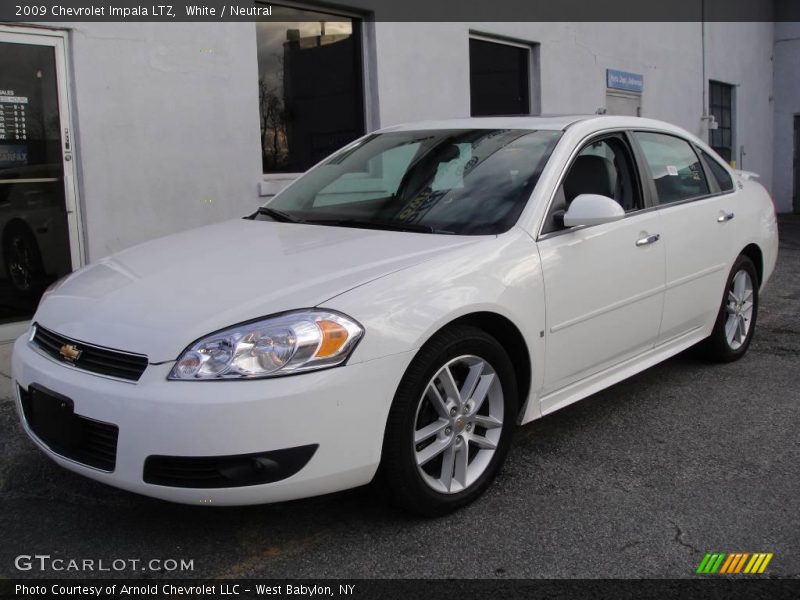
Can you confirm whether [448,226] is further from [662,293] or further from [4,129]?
[4,129]

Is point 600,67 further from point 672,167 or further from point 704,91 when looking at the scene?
point 672,167

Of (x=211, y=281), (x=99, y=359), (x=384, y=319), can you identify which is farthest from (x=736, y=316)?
(x=99, y=359)

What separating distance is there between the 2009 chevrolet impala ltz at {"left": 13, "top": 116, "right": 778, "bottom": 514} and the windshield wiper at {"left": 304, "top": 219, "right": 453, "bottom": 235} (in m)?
0.02

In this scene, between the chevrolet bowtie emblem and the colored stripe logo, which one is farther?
the chevrolet bowtie emblem

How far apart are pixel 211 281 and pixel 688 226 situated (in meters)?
2.76

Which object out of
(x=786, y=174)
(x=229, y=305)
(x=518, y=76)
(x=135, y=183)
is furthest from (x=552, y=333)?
(x=786, y=174)

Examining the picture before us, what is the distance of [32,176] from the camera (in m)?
6.30

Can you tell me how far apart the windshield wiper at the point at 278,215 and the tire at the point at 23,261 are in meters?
2.74

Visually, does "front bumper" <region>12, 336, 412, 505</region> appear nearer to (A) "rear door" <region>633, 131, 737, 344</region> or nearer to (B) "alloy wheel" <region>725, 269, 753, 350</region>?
(A) "rear door" <region>633, 131, 737, 344</region>

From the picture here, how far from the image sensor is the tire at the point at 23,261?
20.5 ft

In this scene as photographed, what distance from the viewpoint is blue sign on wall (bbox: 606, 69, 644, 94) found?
12.4m

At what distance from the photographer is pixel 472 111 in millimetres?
10039

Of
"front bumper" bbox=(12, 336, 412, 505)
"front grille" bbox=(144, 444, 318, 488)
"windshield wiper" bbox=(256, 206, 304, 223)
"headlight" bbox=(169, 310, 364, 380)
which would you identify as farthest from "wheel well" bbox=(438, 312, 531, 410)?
"windshield wiper" bbox=(256, 206, 304, 223)

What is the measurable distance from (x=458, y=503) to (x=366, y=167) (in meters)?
2.05
